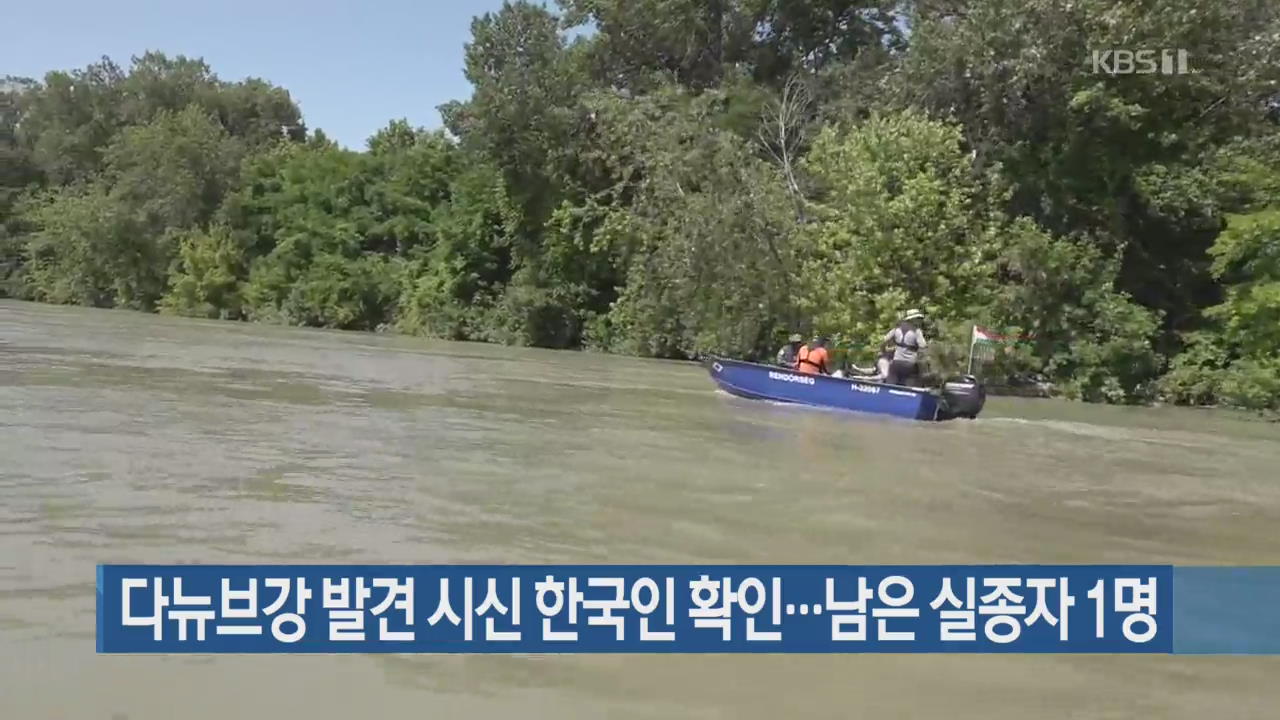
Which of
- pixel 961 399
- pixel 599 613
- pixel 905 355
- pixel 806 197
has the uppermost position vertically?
pixel 806 197

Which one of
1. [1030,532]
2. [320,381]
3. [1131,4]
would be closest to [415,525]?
[1030,532]

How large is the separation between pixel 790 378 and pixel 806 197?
12894 millimetres

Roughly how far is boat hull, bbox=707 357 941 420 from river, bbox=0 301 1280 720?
378 mm

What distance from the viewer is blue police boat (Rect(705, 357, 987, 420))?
17250mm

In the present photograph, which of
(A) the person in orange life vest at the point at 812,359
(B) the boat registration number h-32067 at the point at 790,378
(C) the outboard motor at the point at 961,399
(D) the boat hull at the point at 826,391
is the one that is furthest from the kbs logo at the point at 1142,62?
(B) the boat registration number h-32067 at the point at 790,378

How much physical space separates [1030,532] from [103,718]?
6799 millimetres

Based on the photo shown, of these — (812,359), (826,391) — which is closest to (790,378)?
(826,391)

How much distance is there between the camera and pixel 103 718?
16.4 feet

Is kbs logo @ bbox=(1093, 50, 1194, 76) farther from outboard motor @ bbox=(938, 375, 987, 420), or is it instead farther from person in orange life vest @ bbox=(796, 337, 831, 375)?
outboard motor @ bbox=(938, 375, 987, 420)

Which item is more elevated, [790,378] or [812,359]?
[812,359]

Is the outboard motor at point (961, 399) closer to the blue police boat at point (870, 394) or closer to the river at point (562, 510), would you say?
the blue police boat at point (870, 394)

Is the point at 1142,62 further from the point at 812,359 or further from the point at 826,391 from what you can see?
the point at 826,391

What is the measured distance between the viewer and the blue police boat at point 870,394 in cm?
1725

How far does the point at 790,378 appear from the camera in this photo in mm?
18594
